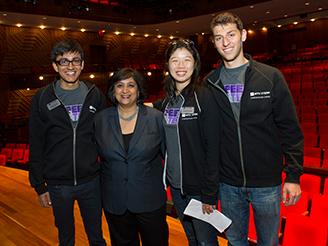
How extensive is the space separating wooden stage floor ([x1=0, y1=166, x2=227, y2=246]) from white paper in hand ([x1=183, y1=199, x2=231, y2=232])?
2.28 feet

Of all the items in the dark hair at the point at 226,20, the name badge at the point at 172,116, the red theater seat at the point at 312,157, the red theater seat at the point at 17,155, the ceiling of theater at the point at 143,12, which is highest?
the ceiling of theater at the point at 143,12

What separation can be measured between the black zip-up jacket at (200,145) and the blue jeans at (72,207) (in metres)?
0.44

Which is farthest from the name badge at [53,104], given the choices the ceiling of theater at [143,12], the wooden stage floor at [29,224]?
the ceiling of theater at [143,12]

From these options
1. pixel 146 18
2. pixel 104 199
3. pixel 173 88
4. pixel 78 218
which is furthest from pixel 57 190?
pixel 146 18

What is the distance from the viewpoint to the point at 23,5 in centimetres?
715

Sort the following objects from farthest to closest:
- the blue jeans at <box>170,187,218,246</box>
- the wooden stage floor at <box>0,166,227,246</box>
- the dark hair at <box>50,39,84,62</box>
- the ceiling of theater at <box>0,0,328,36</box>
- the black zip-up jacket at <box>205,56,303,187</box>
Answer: the ceiling of theater at <box>0,0,328,36</box>, the wooden stage floor at <box>0,166,227,246</box>, the dark hair at <box>50,39,84,62</box>, the blue jeans at <box>170,187,218,246</box>, the black zip-up jacket at <box>205,56,303,187</box>

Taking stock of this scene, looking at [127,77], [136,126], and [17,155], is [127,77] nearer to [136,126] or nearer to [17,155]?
[136,126]

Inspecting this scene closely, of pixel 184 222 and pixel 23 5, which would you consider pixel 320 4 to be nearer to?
pixel 23 5

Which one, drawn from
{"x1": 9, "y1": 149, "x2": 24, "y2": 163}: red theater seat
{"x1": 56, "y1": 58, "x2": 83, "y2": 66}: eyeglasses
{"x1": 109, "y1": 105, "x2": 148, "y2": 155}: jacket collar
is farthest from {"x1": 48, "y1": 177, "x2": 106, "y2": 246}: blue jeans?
{"x1": 9, "y1": 149, "x2": 24, "y2": 163}: red theater seat

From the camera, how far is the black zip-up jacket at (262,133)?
1.12m

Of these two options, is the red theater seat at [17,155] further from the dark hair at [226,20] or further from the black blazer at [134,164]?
the dark hair at [226,20]

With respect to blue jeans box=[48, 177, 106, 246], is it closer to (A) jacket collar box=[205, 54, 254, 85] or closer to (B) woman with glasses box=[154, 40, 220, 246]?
(B) woman with glasses box=[154, 40, 220, 246]

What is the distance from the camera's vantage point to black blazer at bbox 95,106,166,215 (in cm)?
125

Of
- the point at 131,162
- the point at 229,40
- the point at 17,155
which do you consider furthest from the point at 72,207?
the point at 17,155
